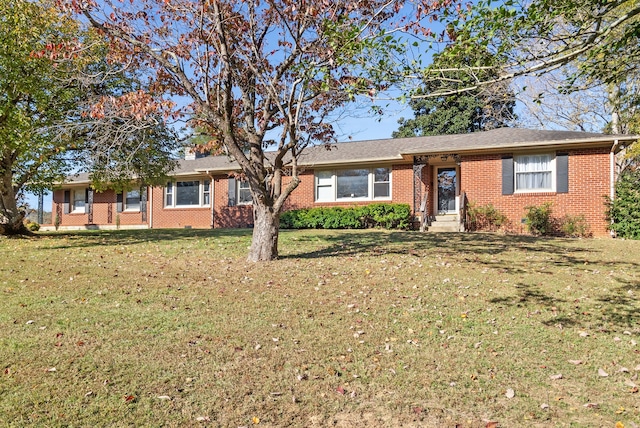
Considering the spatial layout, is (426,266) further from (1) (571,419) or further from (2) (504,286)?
(1) (571,419)

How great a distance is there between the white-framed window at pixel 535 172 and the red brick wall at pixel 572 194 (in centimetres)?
30

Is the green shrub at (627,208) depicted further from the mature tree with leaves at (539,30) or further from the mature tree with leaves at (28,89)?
the mature tree with leaves at (28,89)

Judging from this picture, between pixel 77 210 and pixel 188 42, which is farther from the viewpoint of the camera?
pixel 77 210

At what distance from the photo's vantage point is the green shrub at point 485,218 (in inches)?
602

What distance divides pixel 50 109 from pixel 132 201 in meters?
12.0

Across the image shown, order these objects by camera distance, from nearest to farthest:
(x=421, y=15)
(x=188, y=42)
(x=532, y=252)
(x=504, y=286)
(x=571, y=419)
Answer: (x=571, y=419), (x=504, y=286), (x=421, y=15), (x=188, y=42), (x=532, y=252)

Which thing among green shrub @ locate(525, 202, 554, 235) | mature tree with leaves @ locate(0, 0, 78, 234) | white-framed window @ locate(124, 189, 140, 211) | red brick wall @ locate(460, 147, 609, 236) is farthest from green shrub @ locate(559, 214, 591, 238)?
white-framed window @ locate(124, 189, 140, 211)

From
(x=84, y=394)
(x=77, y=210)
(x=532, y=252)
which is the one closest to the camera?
(x=84, y=394)

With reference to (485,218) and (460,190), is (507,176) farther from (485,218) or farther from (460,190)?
(460,190)

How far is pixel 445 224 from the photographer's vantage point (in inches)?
627

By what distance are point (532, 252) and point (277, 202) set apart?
5.65 meters

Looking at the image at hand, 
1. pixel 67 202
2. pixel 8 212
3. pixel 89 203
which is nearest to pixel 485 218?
pixel 8 212

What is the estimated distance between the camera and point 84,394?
3328 mm

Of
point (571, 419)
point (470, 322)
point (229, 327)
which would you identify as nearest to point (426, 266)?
point (470, 322)
